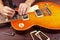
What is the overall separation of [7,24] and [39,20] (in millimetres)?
197

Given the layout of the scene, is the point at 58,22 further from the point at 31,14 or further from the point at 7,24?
the point at 7,24

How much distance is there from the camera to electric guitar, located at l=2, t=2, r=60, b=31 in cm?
80

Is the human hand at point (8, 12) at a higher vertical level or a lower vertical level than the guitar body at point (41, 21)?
higher

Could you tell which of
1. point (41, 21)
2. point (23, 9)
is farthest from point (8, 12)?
point (41, 21)

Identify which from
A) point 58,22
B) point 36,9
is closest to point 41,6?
point 36,9

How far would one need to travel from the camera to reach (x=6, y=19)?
83 cm

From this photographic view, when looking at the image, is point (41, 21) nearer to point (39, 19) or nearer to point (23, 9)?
point (39, 19)

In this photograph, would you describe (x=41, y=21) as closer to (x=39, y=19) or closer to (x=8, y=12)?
(x=39, y=19)

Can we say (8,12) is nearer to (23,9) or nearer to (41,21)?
(23,9)

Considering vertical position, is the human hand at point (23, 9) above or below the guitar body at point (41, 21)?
above

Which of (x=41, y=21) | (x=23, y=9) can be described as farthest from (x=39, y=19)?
(x=23, y=9)

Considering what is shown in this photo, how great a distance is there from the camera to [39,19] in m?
0.84

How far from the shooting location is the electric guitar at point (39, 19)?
80cm

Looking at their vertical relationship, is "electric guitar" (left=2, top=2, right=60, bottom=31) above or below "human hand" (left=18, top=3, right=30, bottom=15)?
below
